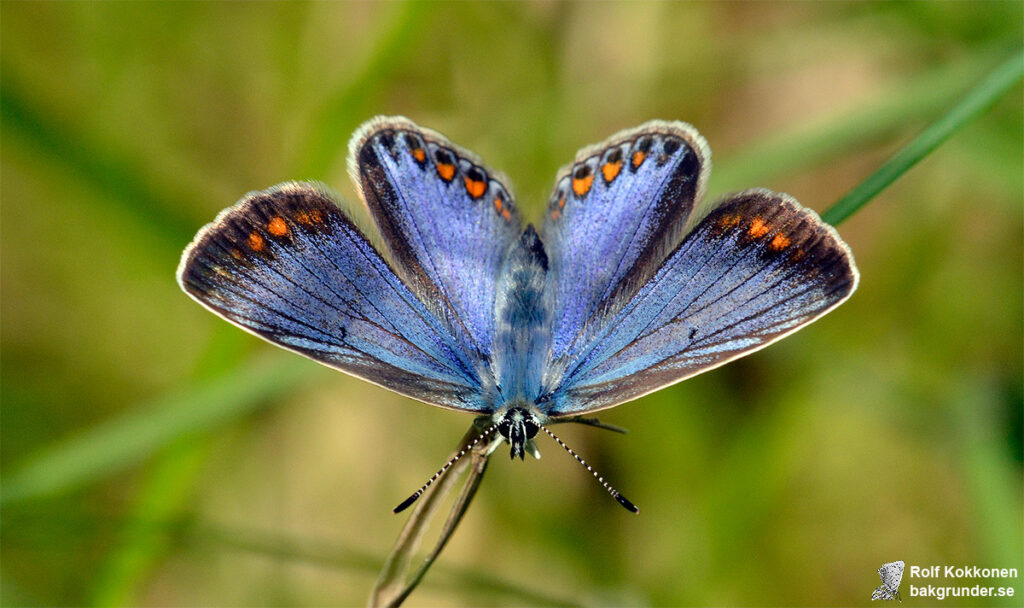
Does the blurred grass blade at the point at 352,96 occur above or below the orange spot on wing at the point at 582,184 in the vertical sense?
above

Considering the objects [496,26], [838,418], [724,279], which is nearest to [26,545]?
[724,279]

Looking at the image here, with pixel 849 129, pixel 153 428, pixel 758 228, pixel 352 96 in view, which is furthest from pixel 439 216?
pixel 849 129

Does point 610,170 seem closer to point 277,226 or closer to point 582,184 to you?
point 582,184

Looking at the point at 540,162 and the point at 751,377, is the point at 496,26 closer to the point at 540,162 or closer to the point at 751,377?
the point at 540,162

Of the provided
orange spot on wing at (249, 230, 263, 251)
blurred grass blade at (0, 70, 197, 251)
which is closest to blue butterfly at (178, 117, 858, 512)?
orange spot on wing at (249, 230, 263, 251)

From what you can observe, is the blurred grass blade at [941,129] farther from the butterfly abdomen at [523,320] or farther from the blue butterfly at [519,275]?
the butterfly abdomen at [523,320]

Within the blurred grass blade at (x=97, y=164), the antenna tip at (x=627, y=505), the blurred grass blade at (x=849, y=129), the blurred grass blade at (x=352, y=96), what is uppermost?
the blurred grass blade at (x=849, y=129)

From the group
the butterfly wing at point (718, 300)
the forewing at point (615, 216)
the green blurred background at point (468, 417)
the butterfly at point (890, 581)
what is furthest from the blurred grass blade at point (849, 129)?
the butterfly at point (890, 581)
